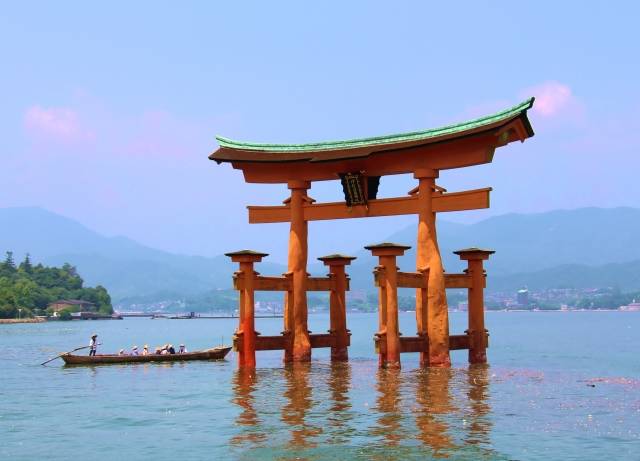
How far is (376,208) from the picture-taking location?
33.5m

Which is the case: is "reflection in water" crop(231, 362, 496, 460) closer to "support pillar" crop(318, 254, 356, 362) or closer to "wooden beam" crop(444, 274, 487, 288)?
"wooden beam" crop(444, 274, 487, 288)

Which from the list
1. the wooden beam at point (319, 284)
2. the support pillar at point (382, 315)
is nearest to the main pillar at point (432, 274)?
the support pillar at point (382, 315)

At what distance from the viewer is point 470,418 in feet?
69.9

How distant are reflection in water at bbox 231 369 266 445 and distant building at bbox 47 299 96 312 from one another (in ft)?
464

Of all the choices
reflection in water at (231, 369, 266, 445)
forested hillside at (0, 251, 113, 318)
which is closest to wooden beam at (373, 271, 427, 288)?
reflection in water at (231, 369, 266, 445)

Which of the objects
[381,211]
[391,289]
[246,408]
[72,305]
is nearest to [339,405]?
[246,408]

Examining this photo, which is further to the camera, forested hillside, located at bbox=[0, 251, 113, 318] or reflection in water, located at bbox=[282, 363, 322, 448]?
forested hillside, located at bbox=[0, 251, 113, 318]

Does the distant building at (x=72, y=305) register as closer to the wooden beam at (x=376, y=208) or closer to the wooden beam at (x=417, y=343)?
the wooden beam at (x=376, y=208)

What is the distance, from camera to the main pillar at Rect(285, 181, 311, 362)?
113ft

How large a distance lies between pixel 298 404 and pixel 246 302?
30.2 feet

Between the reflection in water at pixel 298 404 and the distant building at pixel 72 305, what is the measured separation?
142694mm

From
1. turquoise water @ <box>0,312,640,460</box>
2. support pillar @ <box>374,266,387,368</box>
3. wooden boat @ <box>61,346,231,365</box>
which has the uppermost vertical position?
support pillar @ <box>374,266,387,368</box>

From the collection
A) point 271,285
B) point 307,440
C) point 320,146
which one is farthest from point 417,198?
point 307,440

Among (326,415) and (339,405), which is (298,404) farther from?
(326,415)
